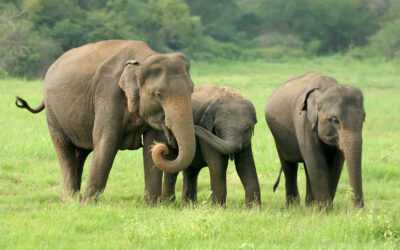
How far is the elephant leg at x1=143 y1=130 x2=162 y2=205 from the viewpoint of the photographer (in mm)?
11094

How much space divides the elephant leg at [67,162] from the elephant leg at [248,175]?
5.87ft

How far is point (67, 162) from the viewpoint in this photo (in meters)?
12.1

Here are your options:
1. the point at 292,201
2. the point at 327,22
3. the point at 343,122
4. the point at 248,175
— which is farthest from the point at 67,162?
the point at 327,22

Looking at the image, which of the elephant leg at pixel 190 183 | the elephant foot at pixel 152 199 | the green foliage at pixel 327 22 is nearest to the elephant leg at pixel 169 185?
the elephant leg at pixel 190 183

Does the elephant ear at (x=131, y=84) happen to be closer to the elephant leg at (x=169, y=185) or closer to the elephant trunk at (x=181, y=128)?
the elephant trunk at (x=181, y=128)

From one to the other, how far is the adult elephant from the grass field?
458 mm

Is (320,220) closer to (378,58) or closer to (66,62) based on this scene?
(66,62)

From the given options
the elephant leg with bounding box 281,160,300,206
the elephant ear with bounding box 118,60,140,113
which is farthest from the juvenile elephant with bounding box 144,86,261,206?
the elephant leg with bounding box 281,160,300,206

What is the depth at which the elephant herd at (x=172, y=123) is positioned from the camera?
1048 centimetres

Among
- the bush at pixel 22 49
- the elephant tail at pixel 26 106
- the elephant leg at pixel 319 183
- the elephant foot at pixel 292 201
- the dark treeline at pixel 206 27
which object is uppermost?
the dark treeline at pixel 206 27

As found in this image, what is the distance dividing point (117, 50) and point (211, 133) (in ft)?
4.08

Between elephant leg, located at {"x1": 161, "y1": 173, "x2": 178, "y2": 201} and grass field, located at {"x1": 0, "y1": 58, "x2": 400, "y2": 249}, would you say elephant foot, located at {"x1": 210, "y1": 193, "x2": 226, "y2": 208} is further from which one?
elephant leg, located at {"x1": 161, "y1": 173, "x2": 178, "y2": 201}

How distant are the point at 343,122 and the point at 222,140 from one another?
1.23 m

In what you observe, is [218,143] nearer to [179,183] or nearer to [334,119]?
[334,119]
